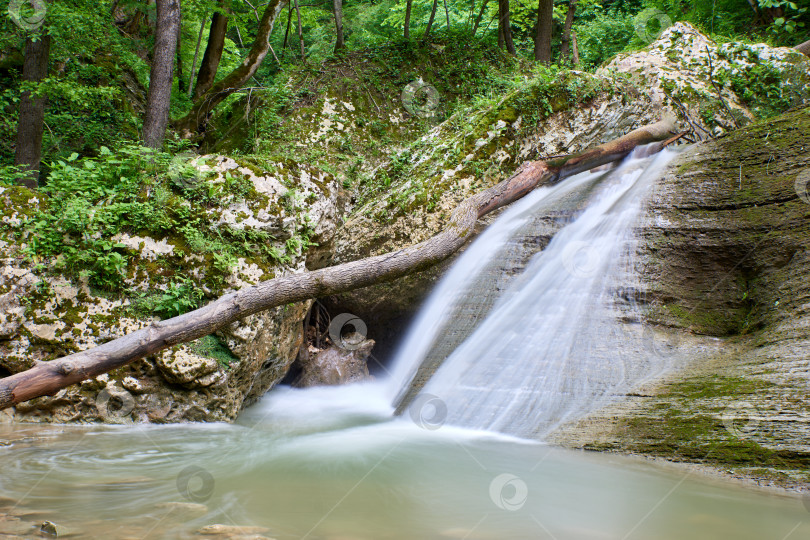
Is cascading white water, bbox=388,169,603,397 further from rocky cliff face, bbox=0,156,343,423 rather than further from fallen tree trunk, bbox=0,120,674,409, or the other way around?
rocky cliff face, bbox=0,156,343,423

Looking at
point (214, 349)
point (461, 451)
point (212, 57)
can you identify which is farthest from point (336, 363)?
point (212, 57)

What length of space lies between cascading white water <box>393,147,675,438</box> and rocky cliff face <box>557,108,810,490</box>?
1.10ft

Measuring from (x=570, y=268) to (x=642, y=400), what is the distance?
2.46 meters

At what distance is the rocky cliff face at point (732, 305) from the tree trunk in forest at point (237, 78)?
27.0 feet

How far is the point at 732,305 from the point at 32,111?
419 inches

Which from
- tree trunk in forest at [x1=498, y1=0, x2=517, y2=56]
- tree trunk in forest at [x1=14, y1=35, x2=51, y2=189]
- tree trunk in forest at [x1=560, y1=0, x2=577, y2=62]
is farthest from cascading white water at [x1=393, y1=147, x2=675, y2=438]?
tree trunk in forest at [x1=560, y1=0, x2=577, y2=62]

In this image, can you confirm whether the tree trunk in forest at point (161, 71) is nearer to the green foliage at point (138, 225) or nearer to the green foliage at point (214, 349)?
the green foliage at point (138, 225)

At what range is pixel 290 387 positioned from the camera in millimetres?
7961

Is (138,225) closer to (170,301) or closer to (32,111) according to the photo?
(170,301)

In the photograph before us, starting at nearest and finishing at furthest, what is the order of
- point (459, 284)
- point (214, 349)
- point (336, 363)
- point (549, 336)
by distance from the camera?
point (214, 349) → point (549, 336) → point (459, 284) → point (336, 363)

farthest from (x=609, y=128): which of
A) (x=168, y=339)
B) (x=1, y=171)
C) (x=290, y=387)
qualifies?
(x=1, y=171)

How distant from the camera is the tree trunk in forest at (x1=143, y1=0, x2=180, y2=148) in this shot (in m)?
8.58

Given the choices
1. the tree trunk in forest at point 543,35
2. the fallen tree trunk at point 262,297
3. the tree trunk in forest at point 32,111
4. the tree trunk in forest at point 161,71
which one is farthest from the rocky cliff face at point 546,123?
the tree trunk in forest at point 32,111

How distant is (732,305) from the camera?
596cm
